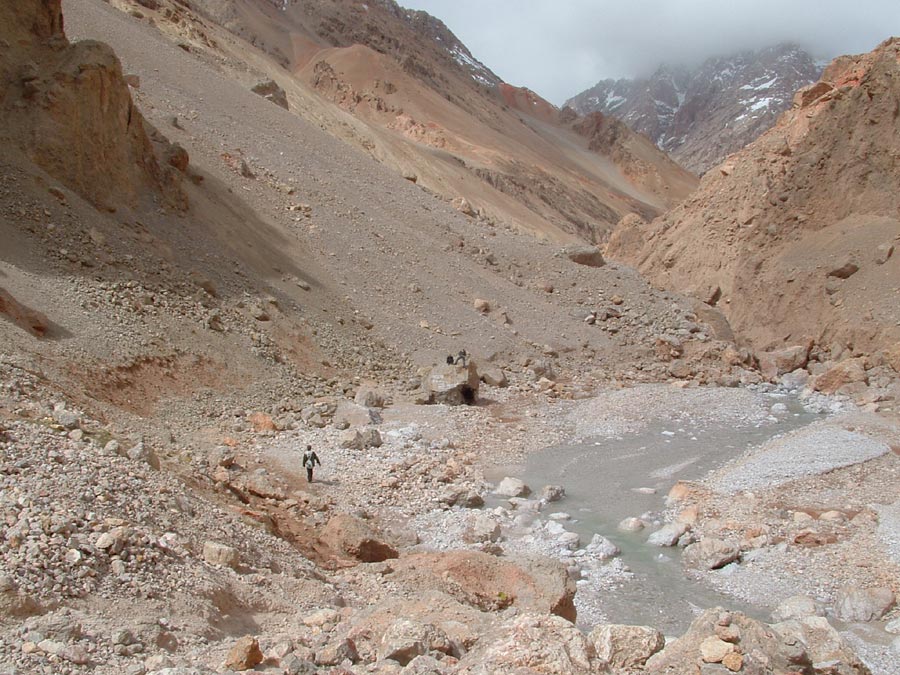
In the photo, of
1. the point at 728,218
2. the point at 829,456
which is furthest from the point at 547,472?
the point at 728,218

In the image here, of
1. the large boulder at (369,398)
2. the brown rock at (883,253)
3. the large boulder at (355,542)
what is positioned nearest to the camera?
the large boulder at (355,542)

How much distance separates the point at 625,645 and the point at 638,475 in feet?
32.6

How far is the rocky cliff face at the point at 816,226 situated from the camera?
26641 millimetres

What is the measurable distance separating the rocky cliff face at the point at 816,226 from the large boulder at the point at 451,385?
42.6 feet

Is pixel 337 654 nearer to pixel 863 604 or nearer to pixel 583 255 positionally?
pixel 863 604

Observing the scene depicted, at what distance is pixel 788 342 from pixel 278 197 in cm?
1734

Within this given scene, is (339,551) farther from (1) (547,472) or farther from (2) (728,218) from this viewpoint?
(2) (728,218)

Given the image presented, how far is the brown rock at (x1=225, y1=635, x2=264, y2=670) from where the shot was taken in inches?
225

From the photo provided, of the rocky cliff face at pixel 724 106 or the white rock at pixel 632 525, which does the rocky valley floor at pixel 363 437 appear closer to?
the white rock at pixel 632 525

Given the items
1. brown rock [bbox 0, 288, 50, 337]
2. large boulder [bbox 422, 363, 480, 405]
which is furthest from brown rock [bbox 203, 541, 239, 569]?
large boulder [bbox 422, 363, 480, 405]

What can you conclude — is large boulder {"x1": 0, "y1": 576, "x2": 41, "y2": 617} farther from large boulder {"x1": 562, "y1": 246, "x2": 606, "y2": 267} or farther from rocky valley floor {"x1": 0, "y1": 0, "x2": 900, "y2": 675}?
large boulder {"x1": 562, "y1": 246, "x2": 606, "y2": 267}

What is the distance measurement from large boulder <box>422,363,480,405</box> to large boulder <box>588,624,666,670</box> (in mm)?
13532

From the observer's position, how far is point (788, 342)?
91.2 ft

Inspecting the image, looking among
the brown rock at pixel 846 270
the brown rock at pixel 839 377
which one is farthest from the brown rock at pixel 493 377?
the brown rock at pixel 846 270
